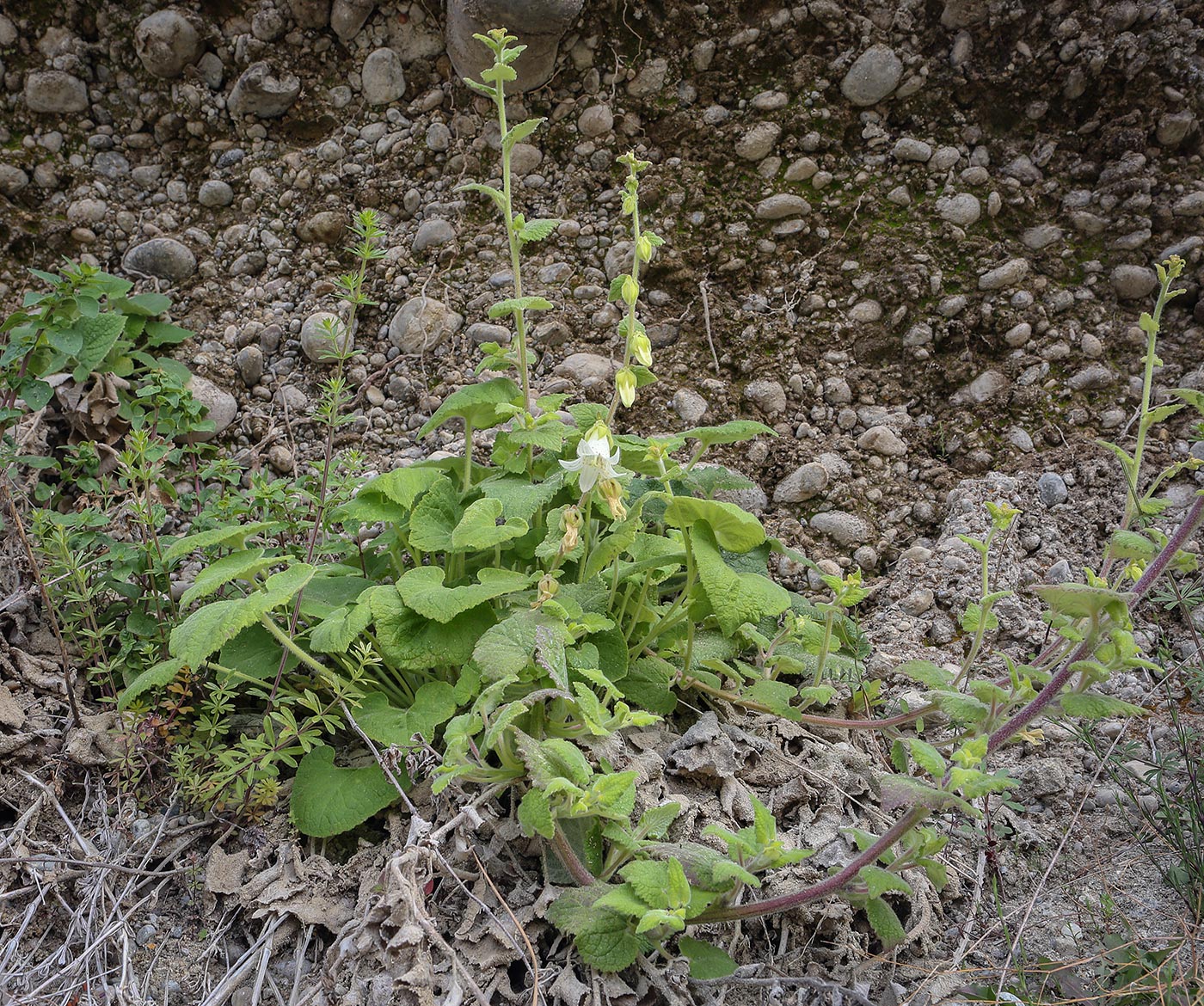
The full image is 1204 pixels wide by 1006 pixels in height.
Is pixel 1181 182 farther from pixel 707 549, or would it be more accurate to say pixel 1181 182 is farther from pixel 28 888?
pixel 28 888

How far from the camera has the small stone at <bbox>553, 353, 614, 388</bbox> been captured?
2713 millimetres

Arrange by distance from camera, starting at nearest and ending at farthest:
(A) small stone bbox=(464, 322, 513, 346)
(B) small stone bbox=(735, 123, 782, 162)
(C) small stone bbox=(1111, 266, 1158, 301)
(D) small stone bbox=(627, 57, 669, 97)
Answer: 1. (C) small stone bbox=(1111, 266, 1158, 301)
2. (A) small stone bbox=(464, 322, 513, 346)
3. (B) small stone bbox=(735, 123, 782, 162)
4. (D) small stone bbox=(627, 57, 669, 97)

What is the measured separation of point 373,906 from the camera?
132 cm

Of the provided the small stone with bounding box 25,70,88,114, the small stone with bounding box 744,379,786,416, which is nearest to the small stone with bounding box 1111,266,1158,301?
the small stone with bounding box 744,379,786,416

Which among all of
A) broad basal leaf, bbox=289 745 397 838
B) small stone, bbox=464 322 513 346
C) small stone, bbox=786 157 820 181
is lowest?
broad basal leaf, bbox=289 745 397 838

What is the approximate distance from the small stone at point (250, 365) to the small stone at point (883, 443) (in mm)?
2027

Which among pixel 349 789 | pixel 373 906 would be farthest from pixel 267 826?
pixel 373 906

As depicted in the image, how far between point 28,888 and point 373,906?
0.64m

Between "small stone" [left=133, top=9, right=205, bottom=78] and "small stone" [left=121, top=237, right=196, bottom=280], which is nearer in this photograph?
"small stone" [left=121, top=237, right=196, bottom=280]

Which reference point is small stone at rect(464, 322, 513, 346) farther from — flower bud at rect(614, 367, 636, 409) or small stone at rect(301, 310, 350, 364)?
flower bud at rect(614, 367, 636, 409)

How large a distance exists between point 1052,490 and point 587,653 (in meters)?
1.64

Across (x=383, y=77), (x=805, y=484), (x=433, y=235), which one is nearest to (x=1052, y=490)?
(x=805, y=484)

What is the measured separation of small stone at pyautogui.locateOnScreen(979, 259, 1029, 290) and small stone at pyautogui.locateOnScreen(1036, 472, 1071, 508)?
26.0 inches

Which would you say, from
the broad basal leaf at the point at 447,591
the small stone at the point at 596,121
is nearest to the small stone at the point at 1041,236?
the small stone at the point at 596,121
